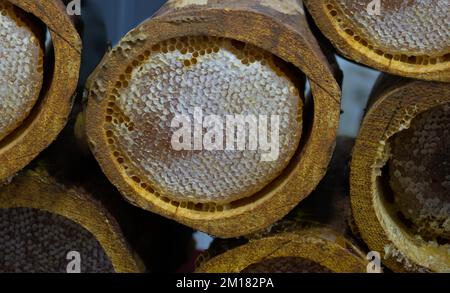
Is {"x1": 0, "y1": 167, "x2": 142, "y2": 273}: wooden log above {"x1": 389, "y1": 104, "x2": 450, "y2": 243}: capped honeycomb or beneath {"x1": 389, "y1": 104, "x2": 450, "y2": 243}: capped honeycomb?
beneath

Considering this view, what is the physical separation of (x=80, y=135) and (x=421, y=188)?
2.36 feet

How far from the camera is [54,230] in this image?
1.34m

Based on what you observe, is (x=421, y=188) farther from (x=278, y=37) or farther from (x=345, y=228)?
(x=278, y=37)

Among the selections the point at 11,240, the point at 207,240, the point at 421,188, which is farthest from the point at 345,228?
the point at 207,240

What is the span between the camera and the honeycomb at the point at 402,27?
103cm

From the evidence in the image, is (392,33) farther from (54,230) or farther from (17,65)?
(54,230)

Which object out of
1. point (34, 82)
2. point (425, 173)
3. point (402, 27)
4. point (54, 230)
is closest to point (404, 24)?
point (402, 27)

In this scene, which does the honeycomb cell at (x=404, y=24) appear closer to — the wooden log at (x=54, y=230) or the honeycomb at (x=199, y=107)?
the honeycomb at (x=199, y=107)

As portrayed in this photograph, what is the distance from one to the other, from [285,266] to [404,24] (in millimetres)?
527

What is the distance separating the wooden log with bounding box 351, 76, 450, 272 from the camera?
1.08 meters

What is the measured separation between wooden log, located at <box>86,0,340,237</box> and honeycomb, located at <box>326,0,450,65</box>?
8 cm

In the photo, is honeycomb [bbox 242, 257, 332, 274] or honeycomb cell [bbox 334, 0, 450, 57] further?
honeycomb [bbox 242, 257, 332, 274]

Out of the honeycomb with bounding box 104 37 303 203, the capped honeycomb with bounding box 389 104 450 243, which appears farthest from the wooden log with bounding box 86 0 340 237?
the capped honeycomb with bounding box 389 104 450 243

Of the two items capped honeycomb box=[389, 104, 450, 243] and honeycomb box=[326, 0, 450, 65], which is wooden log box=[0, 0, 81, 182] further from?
capped honeycomb box=[389, 104, 450, 243]
